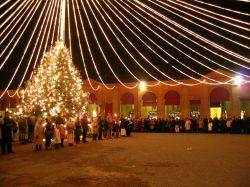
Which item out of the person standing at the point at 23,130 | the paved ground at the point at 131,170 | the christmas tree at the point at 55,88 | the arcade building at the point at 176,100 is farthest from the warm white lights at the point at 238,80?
the paved ground at the point at 131,170

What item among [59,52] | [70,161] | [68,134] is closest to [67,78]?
[59,52]

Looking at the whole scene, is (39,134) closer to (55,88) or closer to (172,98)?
(55,88)

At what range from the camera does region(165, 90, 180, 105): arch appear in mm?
36969

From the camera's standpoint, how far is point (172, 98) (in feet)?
122

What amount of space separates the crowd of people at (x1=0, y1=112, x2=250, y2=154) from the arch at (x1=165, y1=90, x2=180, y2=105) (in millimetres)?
5894

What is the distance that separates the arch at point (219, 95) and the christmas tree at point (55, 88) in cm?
1668

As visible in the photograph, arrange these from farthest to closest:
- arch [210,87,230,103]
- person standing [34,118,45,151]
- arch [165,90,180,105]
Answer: arch [165,90,180,105] < arch [210,87,230,103] < person standing [34,118,45,151]

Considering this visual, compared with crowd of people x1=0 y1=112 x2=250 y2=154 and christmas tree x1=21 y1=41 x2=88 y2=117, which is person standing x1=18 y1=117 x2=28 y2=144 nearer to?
crowd of people x1=0 y1=112 x2=250 y2=154

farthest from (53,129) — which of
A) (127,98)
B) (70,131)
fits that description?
(127,98)

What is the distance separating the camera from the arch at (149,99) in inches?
1493

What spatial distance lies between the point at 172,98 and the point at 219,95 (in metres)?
4.91

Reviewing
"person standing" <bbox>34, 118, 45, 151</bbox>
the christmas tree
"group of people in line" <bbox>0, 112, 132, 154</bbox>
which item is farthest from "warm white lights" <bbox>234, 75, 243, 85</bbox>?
"person standing" <bbox>34, 118, 45, 151</bbox>

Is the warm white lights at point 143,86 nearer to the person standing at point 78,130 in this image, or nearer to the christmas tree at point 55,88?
the christmas tree at point 55,88

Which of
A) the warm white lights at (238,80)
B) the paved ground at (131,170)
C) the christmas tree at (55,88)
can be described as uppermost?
the warm white lights at (238,80)
